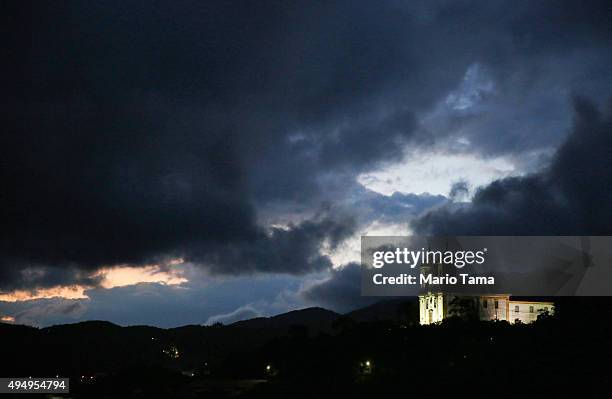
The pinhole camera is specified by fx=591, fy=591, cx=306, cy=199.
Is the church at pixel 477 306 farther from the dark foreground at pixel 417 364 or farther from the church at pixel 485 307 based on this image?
the dark foreground at pixel 417 364

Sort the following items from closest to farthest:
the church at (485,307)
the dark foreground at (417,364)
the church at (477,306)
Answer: the dark foreground at (417,364), the church at (485,307), the church at (477,306)

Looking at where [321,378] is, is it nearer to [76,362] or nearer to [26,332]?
[76,362]

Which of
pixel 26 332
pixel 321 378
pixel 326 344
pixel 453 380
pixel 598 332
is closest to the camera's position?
pixel 453 380

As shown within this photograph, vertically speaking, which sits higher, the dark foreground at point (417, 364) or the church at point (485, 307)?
the church at point (485, 307)

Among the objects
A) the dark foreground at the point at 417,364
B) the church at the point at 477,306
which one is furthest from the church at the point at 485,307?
the dark foreground at the point at 417,364

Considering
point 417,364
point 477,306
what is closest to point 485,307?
point 477,306

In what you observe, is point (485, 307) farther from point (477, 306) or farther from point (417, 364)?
point (417, 364)

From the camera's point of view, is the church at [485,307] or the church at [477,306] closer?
the church at [485,307]

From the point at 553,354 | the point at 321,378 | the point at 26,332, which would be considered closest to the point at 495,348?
the point at 553,354

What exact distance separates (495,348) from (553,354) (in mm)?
9885

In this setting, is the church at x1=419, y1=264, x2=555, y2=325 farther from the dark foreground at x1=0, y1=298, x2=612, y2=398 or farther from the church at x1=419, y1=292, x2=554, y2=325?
the dark foreground at x1=0, y1=298, x2=612, y2=398

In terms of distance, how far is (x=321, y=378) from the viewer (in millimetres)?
77938

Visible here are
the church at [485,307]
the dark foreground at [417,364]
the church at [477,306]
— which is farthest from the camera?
the church at [477,306]

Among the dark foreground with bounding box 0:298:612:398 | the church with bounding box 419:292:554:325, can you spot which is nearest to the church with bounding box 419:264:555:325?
the church with bounding box 419:292:554:325
